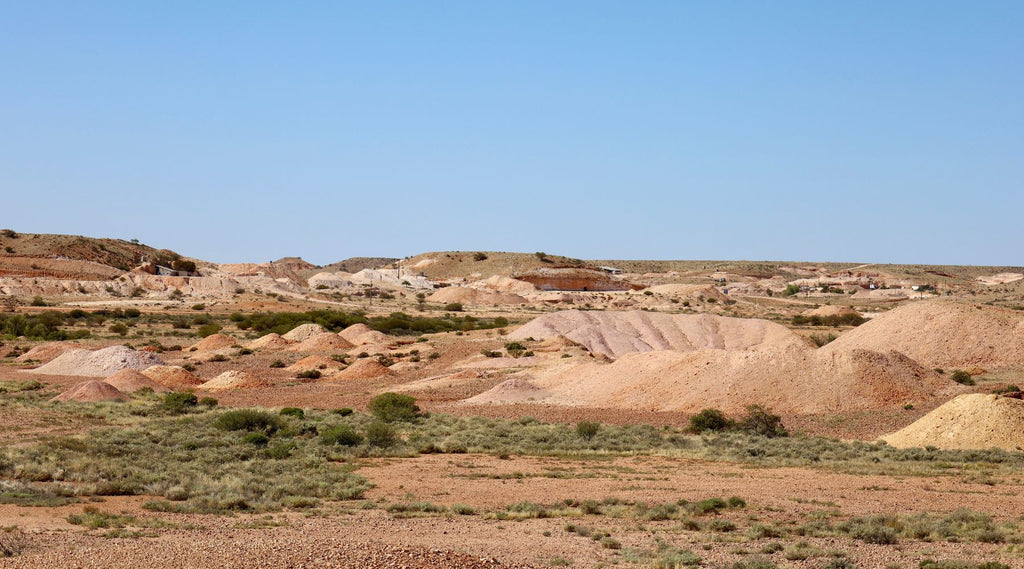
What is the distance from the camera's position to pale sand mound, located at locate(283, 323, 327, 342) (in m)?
53.1

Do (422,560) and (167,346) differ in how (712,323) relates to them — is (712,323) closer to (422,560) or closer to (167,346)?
(167,346)

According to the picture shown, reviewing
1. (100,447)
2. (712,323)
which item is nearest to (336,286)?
(712,323)

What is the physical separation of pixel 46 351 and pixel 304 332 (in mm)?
13042

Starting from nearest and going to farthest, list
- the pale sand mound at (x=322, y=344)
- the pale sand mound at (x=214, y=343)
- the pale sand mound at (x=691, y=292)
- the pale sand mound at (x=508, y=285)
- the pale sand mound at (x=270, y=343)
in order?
the pale sand mound at (x=214, y=343) < the pale sand mound at (x=322, y=344) < the pale sand mound at (x=270, y=343) < the pale sand mound at (x=691, y=292) < the pale sand mound at (x=508, y=285)

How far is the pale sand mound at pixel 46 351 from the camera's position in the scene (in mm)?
43781

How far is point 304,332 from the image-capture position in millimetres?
53844

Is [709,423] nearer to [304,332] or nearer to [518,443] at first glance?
[518,443]

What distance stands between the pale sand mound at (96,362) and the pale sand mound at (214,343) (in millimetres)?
8223

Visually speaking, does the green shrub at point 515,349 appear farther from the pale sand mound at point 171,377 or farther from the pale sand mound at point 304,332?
the pale sand mound at point 304,332

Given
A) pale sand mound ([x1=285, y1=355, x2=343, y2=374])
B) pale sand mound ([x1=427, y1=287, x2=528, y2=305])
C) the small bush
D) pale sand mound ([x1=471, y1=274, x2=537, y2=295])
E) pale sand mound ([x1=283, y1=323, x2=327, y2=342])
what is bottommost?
the small bush

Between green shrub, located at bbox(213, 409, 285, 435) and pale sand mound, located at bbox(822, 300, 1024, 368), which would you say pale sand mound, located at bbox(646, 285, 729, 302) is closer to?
pale sand mound, located at bbox(822, 300, 1024, 368)

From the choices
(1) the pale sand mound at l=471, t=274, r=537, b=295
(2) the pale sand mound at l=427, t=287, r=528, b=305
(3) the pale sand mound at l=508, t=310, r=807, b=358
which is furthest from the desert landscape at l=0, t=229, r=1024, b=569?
(1) the pale sand mound at l=471, t=274, r=537, b=295

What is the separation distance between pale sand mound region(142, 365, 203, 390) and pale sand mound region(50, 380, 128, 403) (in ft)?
14.5

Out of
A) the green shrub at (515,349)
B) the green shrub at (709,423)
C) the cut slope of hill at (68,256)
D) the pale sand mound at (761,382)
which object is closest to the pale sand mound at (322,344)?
the green shrub at (515,349)
